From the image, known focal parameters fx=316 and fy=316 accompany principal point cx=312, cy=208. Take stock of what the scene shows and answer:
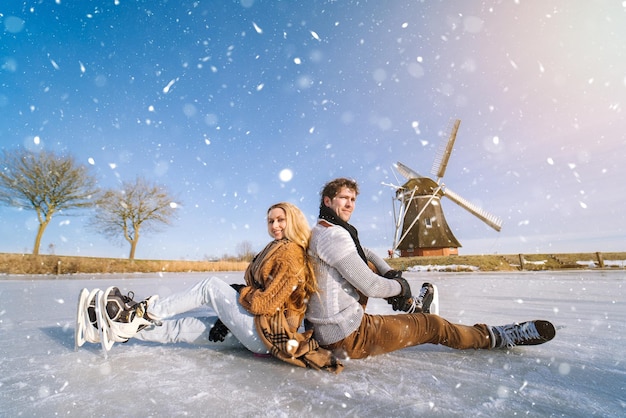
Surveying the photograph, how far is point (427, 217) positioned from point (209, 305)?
2201cm

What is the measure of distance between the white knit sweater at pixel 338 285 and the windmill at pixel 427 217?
69.0 feet

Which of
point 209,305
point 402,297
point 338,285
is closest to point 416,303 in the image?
point 402,297

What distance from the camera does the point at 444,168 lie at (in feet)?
76.8

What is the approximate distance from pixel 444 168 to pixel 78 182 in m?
24.0

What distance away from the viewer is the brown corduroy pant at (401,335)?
196cm

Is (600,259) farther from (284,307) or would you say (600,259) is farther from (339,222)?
(284,307)

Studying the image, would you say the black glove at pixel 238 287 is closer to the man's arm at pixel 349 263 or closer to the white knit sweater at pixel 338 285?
the white knit sweater at pixel 338 285

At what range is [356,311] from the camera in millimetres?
1919

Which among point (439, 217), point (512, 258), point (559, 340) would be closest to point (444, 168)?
point (439, 217)

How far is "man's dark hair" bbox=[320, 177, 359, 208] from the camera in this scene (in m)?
2.23

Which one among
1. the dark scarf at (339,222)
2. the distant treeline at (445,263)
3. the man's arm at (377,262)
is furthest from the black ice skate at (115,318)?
the distant treeline at (445,263)

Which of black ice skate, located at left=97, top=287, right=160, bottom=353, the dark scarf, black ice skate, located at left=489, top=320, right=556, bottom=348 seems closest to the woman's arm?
the dark scarf

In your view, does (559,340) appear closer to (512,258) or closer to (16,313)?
(16,313)

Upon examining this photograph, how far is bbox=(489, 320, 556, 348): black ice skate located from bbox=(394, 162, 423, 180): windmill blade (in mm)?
22704
